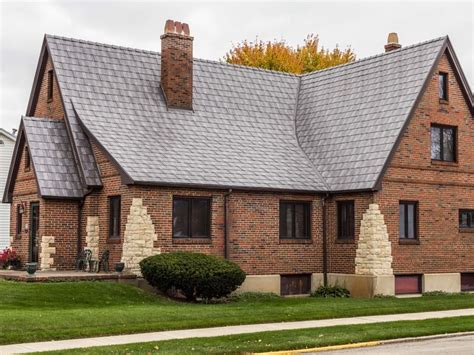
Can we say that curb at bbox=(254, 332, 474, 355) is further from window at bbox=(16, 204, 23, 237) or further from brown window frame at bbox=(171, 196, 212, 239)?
window at bbox=(16, 204, 23, 237)

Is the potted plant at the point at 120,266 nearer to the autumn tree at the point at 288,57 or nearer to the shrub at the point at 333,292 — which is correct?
the shrub at the point at 333,292

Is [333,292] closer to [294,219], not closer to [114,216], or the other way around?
[294,219]

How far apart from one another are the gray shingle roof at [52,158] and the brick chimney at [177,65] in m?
4.26

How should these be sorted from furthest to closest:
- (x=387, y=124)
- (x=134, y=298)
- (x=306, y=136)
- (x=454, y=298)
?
(x=306, y=136) → (x=387, y=124) → (x=454, y=298) → (x=134, y=298)

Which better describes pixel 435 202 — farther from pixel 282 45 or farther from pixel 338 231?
pixel 282 45

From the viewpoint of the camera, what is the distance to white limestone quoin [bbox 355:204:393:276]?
2712 centimetres

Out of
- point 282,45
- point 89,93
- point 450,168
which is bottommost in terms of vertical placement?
point 450,168

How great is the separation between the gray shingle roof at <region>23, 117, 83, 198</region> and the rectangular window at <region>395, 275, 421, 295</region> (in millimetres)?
11201

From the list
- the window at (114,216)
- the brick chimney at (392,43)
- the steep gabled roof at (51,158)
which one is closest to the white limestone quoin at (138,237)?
the window at (114,216)

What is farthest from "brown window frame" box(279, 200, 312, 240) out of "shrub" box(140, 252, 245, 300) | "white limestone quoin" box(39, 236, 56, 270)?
"white limestone quoin" box(39, 236, 56, 270)

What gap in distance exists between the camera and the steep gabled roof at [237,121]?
27.2 meters

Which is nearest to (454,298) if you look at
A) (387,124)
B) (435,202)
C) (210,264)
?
(435,202)

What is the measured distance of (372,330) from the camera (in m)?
17.8

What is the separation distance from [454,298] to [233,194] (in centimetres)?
799
